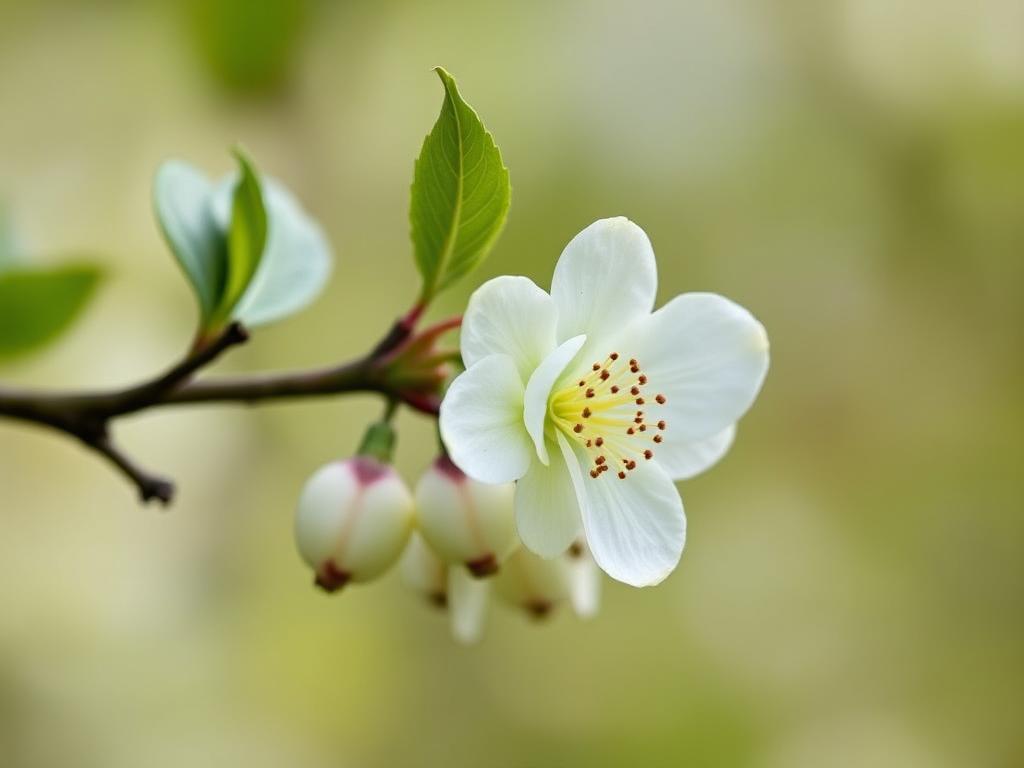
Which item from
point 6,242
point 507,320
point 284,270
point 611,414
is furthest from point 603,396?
point 6,242

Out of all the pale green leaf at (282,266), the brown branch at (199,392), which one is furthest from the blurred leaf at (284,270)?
the brown branch at (199,392)

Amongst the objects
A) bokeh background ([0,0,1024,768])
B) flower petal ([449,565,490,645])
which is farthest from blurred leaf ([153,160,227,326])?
bokeh background ([0,0,1024,768])

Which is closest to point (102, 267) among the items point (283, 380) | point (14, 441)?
point (283, 380)

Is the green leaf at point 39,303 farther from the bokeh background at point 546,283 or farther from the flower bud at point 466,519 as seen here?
the bokeh background at point 546,283

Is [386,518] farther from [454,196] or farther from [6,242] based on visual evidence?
[6,242]

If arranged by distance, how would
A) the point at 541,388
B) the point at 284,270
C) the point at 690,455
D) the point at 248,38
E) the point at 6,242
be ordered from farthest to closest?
the point at 248,38
the point at 6,242
the point at 284,270
the point at 690,455
the point at 541,388

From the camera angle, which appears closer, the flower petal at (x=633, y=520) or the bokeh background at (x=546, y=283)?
the flower petal at (x=633, y=520)

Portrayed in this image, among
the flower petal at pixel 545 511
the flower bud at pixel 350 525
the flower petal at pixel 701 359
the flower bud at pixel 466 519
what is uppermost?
the flower petal at pixel 701 359

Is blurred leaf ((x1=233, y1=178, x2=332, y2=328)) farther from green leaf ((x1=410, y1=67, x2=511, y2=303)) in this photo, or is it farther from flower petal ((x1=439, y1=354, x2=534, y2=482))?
flower petal ((x1=439, y1=354, x2=534, y2=482))
